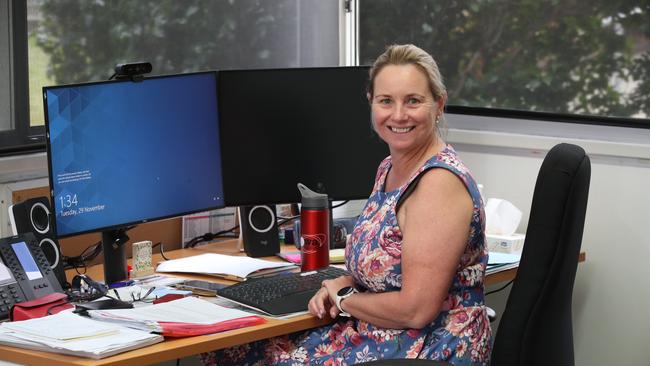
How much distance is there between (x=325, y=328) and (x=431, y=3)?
1.70 metres

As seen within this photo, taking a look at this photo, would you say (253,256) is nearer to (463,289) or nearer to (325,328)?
(325,328)

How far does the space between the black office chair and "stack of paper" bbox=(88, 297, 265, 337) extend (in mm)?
575

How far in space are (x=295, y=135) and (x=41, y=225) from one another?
0.77 metres

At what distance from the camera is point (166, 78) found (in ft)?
8.92

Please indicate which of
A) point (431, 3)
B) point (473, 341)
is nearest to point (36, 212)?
point (473, 341)

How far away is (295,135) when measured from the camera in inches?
116

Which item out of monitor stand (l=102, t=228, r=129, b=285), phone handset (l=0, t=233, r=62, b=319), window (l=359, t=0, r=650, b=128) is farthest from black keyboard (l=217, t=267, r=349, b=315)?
window (l=359, t=0, r=650, b=128)

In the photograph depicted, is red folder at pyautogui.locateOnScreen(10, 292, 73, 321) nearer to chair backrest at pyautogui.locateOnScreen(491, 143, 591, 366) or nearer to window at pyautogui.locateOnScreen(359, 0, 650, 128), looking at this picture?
chair backrest at pyautogui.locateOnScreen(491, 143, 591, 366)

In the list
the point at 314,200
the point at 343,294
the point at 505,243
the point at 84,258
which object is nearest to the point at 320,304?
the point at 343,294

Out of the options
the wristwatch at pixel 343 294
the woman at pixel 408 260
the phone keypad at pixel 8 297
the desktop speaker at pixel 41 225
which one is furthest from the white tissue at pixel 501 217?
the phone keypad at pixel 8 297

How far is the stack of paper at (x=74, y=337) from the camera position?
204 centimetres

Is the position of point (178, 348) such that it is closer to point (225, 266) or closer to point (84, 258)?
point (225, 266)

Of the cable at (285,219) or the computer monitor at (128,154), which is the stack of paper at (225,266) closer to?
the computer monitor at (128,154)

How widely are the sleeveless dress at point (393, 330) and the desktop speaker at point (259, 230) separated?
0.56m
